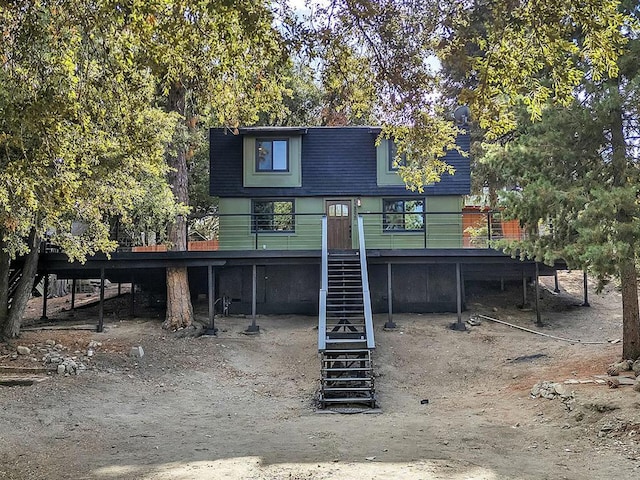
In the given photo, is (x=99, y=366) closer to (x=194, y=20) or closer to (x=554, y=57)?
(x=194, y=20)

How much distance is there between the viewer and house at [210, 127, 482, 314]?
734 inches

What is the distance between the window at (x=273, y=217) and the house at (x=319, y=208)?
4 cm

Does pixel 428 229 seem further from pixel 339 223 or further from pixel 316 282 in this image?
pixel 316 282

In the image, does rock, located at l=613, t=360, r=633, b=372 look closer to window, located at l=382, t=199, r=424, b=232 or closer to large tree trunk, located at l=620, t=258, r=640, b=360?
large tree trunk, located at l=620, t=258, r=640, b=360

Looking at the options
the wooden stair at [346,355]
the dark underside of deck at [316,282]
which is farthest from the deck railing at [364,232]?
the wooden stair at [346,355]

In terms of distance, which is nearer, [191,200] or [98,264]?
[98,264]

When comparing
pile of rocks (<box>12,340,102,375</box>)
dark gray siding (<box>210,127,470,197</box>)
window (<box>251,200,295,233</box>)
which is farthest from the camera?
window (<box>251,200,295,233</box>)

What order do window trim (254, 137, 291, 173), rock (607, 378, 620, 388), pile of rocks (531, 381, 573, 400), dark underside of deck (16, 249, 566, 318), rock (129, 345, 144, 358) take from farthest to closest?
1. window trim (254, 137, 291, 173)
2. dark underside of deck (16, 249, 566, 318)
3. rock (129, 345, 144, 358)
4. pile of rocks (531, 381, 573, 400)
5. rock (607, 378, 620, 388)

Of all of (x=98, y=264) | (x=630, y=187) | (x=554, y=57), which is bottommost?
(x=98, y=264)

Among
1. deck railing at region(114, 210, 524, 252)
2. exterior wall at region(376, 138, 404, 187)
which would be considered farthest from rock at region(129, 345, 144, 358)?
exterior wall at region(376, 138, 404, 187)

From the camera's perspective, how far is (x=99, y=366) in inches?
465

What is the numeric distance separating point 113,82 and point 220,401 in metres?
6.47

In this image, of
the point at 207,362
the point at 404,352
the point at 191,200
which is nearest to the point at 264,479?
the point at 207,362

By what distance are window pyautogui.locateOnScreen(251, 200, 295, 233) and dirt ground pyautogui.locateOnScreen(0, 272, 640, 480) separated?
145 inches
